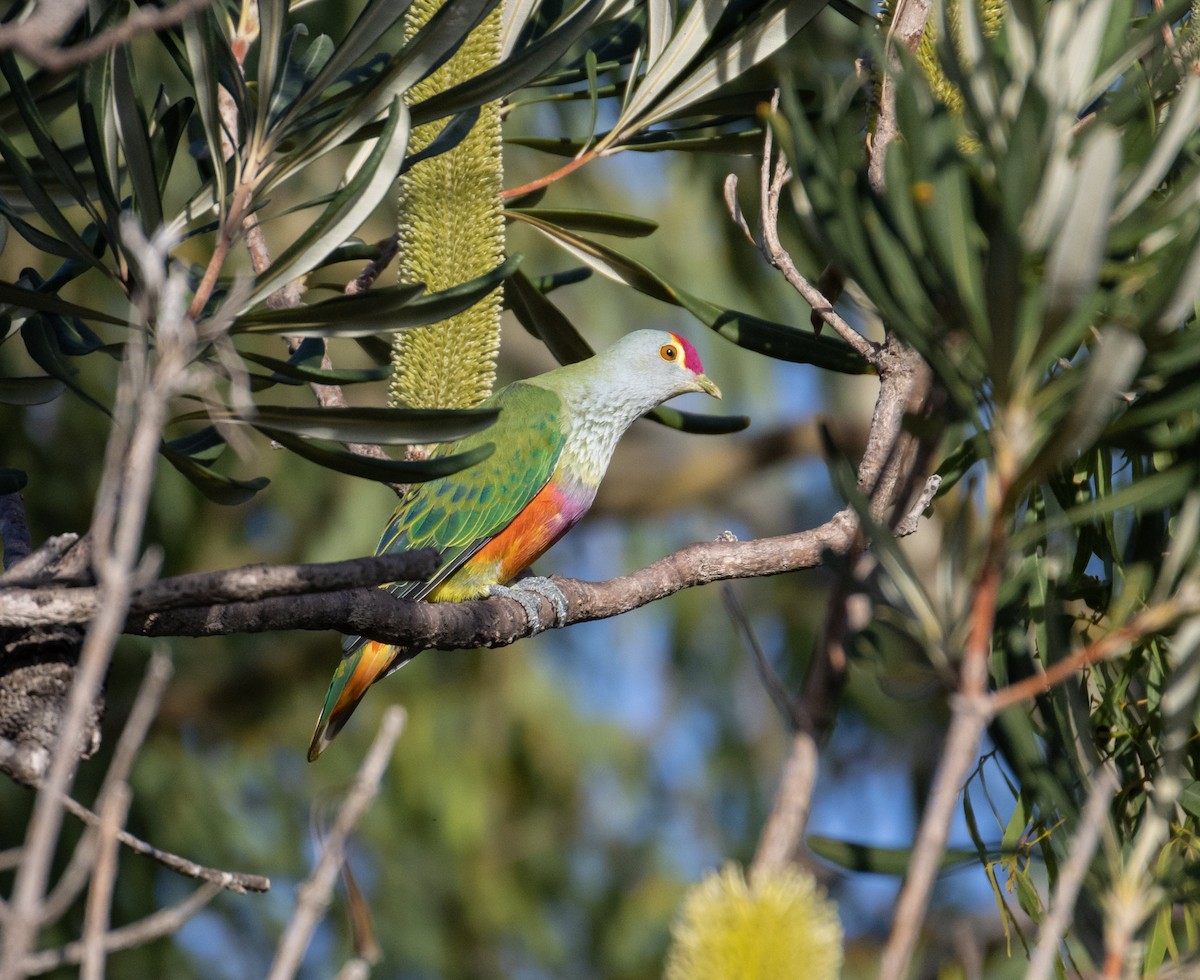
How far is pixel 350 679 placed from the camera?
2.90 m

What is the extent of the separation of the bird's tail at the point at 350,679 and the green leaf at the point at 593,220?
995 millimetres

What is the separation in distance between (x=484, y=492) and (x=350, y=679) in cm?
56

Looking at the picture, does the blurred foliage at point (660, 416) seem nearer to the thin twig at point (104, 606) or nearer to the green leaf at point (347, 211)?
the green leaf at point (347, 211)

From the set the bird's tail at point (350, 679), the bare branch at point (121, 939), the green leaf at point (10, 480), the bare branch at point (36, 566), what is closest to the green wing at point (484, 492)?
the bird's tail at point (350, 679)

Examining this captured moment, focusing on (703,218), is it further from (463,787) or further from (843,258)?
(843,258)

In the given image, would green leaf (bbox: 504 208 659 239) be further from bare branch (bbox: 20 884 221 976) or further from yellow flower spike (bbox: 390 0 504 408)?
bare branch (bbox: 20 884 221 976)

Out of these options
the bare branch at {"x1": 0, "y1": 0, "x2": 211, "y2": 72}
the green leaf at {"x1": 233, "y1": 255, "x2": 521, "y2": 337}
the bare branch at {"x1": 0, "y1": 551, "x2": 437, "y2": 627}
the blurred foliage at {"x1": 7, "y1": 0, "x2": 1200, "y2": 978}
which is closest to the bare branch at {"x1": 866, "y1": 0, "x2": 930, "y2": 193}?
the blurred foliage at {"x1": 7, "y1": 0, "x2": 1200, "y2": 978}

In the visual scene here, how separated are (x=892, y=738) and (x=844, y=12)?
3.63 m

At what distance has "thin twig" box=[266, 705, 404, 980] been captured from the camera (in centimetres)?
69

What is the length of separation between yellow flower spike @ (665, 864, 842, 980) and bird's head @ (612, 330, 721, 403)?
277cm

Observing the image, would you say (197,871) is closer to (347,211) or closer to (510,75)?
(347,211)

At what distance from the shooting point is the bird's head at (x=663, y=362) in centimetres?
349

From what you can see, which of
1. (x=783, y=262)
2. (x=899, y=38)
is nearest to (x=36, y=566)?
(x=783, y=262)

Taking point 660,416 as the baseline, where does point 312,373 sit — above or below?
below
